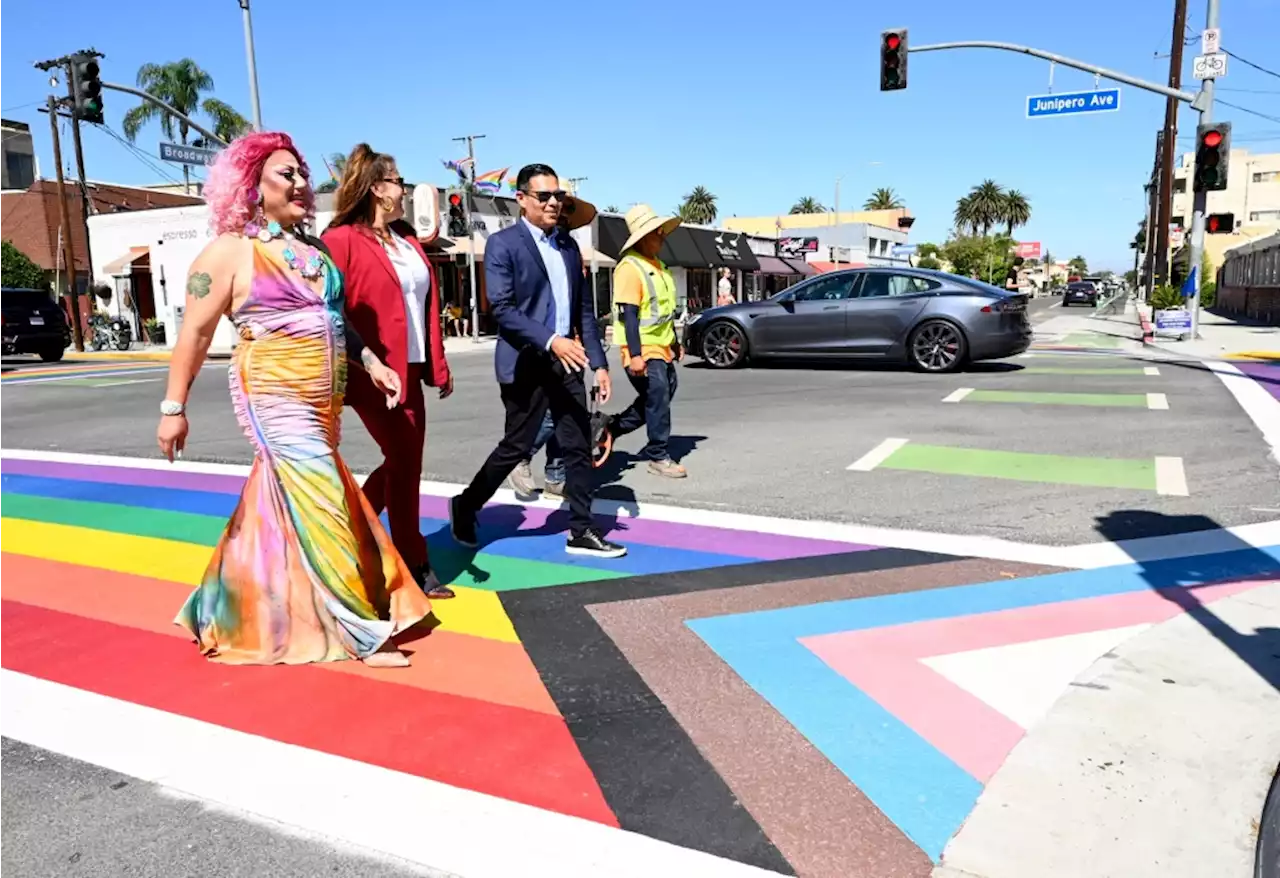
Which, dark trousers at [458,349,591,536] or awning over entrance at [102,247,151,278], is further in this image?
awning over entrance at [102,247,151,278]

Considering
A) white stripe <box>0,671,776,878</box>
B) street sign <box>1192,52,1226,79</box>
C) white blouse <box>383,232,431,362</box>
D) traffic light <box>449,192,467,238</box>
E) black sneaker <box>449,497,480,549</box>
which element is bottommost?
white stripe <box>0,671,776,878</box>

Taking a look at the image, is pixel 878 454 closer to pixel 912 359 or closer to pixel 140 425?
pixel 912 359

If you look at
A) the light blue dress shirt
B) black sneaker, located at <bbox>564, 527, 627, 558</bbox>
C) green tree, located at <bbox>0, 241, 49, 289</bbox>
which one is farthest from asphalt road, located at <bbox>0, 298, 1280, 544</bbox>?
green tree, located at <bbox>0, 241, 49, 289</bbox>

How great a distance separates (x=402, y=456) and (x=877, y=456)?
14.3 ft

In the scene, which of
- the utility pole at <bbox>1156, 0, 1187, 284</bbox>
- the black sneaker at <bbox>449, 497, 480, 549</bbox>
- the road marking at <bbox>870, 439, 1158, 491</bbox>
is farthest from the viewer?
the utility pole at <bbox>1156, 0, 1187, 284</bbox>

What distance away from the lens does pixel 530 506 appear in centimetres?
612

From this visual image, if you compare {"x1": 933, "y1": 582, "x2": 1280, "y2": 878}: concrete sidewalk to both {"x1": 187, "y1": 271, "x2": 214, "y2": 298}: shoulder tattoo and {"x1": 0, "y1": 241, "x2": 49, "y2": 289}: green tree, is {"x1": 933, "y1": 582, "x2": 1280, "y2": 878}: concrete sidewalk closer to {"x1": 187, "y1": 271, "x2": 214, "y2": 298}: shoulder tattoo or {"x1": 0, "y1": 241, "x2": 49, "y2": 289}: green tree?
{"x1": 187, "y1": 271, "x2": 214, "y2": 298}: shoulder tattoo

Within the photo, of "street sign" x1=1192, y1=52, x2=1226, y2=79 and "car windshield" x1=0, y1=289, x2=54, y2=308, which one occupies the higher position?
"street sign" x1=1192, y1=52, x2=1226, y2=79

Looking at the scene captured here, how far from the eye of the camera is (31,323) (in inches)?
893

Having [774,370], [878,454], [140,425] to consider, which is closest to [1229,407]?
[878,454]

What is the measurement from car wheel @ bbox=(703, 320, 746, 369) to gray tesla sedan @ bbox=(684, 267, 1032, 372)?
0.05ft

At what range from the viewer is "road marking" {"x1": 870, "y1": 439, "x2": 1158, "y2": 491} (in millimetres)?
6355

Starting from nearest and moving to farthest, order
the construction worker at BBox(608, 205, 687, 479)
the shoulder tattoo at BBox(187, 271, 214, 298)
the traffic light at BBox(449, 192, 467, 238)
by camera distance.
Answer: the shoulder tattoo at BBox(187, 271, 214, 298) < the construction worker at BBox(608, 205, 687, 479) < the traffic light at BBox(449, 192, 467, 238)

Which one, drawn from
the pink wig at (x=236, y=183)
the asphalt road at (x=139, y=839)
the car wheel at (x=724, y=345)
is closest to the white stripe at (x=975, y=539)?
the pink wig at (x=236, y=183)
